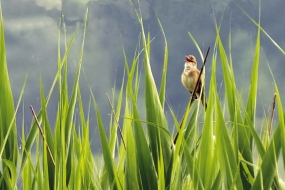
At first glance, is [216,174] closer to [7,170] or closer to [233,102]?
[233,102]

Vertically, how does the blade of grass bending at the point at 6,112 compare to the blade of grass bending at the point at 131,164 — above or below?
above

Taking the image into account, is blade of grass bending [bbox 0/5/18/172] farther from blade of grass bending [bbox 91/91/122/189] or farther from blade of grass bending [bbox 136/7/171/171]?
blade of grass bending [bbox 136/7/171/171]

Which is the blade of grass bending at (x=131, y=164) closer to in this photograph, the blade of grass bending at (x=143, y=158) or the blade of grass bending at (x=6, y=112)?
the blade of grass bending at (x=143, y=158)

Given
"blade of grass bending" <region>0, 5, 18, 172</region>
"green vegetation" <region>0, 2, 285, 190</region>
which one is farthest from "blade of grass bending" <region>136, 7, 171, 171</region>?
"blade of grass bending" <region>0, 5, 18, 172</region>

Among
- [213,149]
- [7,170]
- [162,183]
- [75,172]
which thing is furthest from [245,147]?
[7,170]

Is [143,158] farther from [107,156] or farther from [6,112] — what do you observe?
[6,112]

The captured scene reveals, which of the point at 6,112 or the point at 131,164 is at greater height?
the point at 6,112

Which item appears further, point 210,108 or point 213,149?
point 213,149

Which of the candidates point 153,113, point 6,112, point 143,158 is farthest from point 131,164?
point 6,112

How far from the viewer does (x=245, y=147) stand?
77.8 inches

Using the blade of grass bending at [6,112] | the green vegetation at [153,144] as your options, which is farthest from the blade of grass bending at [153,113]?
the blade of grass bending at [6,112]

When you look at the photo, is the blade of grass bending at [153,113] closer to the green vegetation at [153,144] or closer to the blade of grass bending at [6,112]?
the green vegetation at [153,144]

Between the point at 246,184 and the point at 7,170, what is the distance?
1.06 m

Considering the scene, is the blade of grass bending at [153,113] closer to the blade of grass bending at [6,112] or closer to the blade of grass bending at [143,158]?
the blade of grass bending at [143,158]
